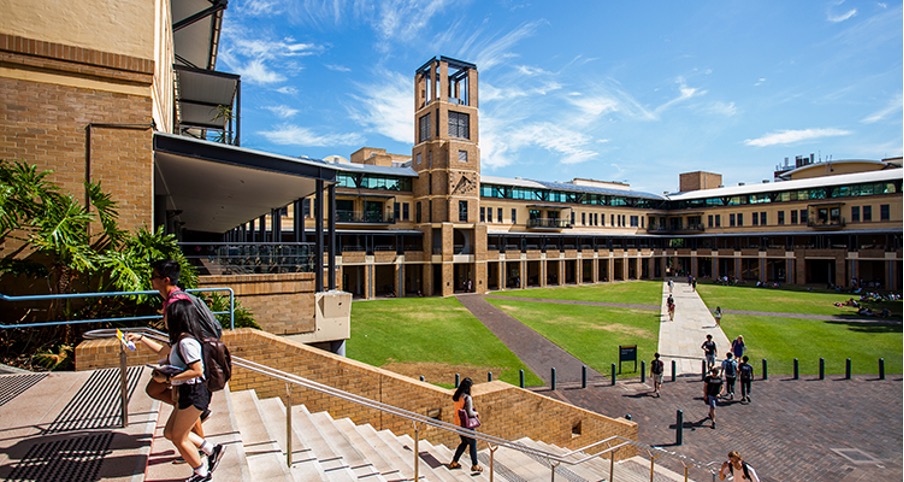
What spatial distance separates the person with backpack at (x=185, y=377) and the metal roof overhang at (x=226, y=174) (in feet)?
21.0

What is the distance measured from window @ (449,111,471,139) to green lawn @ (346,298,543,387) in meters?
19.2

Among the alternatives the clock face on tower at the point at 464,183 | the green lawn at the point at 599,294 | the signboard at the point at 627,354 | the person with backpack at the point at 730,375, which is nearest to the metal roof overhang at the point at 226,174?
the signboard at the point at 627,354

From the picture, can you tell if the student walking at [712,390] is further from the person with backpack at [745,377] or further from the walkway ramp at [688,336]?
the walkway ramp at [688,336]

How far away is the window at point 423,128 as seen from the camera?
44709 millimetres

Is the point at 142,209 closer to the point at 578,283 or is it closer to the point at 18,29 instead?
the point at 18,29

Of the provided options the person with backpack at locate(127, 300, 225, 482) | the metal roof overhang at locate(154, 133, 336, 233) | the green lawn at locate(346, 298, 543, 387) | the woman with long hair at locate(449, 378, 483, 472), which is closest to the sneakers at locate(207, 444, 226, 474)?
the person with backpack at locate(127, 300, 225, 482)

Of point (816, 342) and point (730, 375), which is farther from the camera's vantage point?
point (816, 342)

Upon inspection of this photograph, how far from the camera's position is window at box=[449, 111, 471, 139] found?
1721 inches

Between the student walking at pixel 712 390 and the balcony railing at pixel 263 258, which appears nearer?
the balcony railing at pixel 263 258

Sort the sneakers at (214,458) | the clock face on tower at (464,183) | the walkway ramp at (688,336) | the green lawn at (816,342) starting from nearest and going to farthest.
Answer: the sneakers at (214,458) → the green lawn at (816,342) → the walkway ramp at (688,336) → the clock face on tower at (464,183)

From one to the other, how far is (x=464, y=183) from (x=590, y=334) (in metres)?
22.4

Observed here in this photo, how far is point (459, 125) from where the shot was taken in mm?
44250

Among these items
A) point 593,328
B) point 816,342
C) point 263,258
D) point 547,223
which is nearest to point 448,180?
point 547,223

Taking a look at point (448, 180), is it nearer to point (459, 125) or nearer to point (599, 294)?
point (459, 125)
